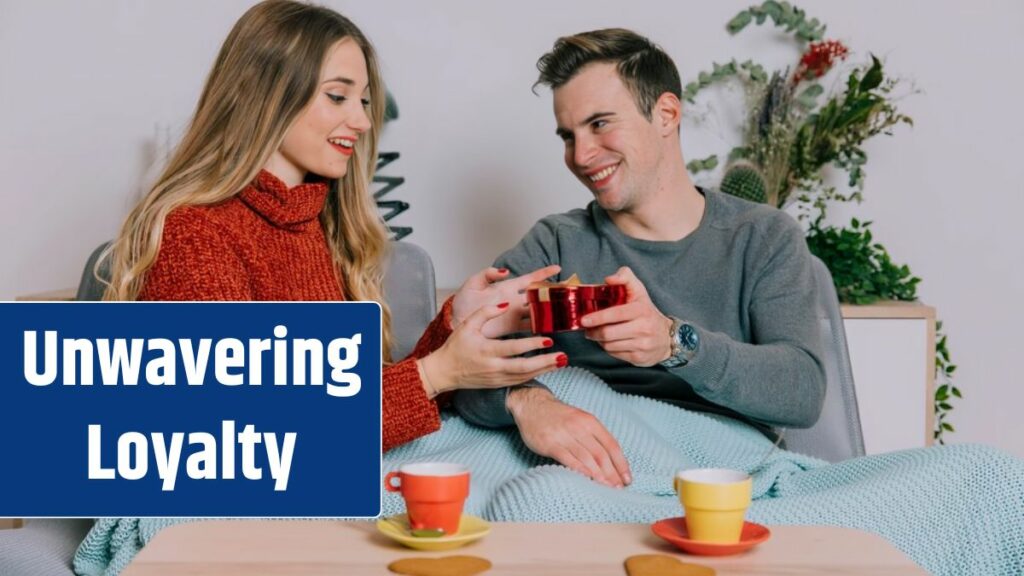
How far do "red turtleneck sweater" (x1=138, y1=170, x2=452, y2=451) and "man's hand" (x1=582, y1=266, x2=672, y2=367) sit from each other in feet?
0.85

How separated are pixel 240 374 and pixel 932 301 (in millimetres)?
2323

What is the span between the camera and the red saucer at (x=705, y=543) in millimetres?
1020

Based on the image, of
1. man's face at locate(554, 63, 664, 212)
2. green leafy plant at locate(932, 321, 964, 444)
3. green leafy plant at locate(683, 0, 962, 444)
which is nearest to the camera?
man's face at locate(554, 63, 664, 212)

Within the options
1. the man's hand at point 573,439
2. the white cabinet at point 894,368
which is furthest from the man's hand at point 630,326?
the white cabinet at point 894,368

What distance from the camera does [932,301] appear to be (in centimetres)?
307

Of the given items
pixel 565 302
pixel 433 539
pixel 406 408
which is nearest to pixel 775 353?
pixel 565 302

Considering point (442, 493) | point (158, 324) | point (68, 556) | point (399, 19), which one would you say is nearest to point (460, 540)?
point (442, 493)

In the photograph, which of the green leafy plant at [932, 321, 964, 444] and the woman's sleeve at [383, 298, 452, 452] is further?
the green leafy plant at [932, 321, 964, 444]

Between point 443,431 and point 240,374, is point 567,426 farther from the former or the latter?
point 240,374

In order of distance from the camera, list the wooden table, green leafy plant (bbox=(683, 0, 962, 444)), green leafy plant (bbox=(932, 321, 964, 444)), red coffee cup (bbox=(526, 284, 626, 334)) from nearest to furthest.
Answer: the wooden table < red coffee cup (bbox=(526, 284, 626, 334)) < green leafy plant (bbox=(683, 0, 962, 444)) < green leafy plant (bbox=(932, 321, 964, 444))

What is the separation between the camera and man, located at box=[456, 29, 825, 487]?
1.71 meters

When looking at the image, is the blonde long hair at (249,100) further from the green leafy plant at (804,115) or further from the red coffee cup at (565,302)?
the green leafy plant at (804,115)

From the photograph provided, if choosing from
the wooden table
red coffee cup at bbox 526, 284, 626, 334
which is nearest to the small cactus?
red coffee cup at bbox 526, 284, 626, 334

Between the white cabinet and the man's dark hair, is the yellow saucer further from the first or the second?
the white cabinet
